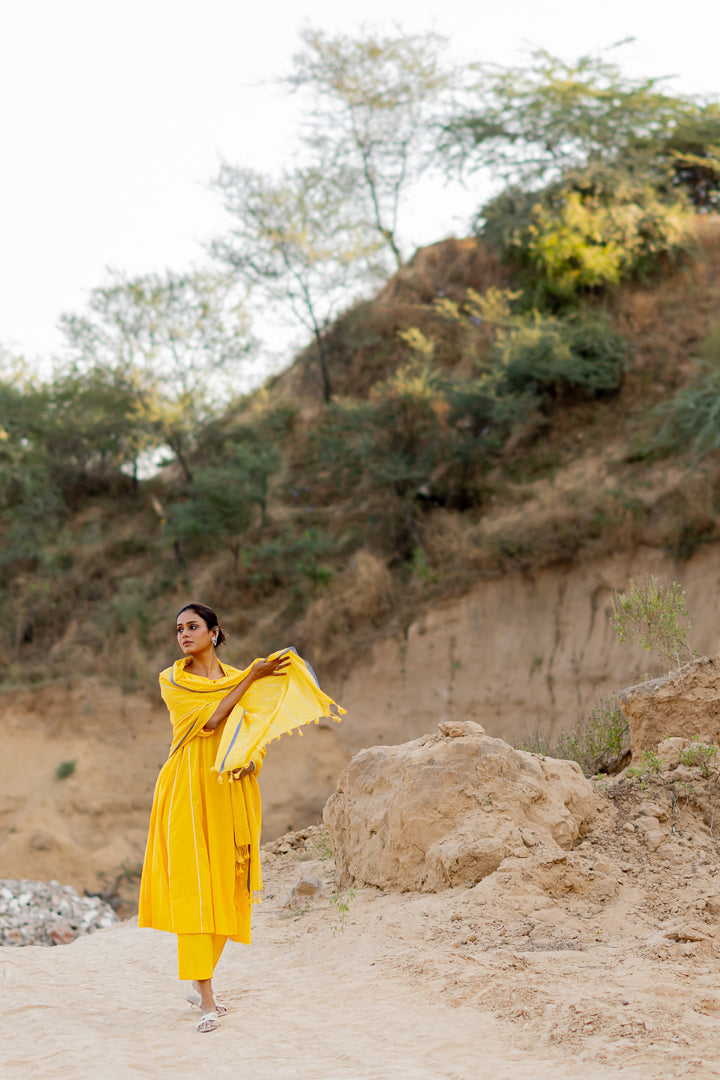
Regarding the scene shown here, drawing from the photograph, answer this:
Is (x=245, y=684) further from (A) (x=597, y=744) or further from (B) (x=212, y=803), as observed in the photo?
(A) (x=597, y=744)

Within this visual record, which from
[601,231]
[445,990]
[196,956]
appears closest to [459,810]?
[445,990]

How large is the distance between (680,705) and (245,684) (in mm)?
3503

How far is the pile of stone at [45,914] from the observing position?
31.9ft

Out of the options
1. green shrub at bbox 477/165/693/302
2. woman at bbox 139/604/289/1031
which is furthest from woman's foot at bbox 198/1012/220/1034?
green shrub at bbox 477/165/693/302

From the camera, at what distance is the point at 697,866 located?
5.04 meters

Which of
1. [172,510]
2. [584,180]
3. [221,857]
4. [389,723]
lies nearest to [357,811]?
[221,857]

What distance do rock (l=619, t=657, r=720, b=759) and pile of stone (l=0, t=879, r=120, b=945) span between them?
636 centimetres

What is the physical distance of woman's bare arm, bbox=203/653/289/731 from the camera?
4.32 meters

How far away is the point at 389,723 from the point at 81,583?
9122 mm

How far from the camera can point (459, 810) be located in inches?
216

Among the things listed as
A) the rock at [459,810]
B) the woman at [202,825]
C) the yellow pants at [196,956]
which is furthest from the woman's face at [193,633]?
the rock at [459,810]

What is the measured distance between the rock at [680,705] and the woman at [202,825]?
320 centimetres

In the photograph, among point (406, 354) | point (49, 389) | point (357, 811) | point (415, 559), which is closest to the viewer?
point (357, 811)

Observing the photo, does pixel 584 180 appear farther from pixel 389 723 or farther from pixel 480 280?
pixel 389 723
